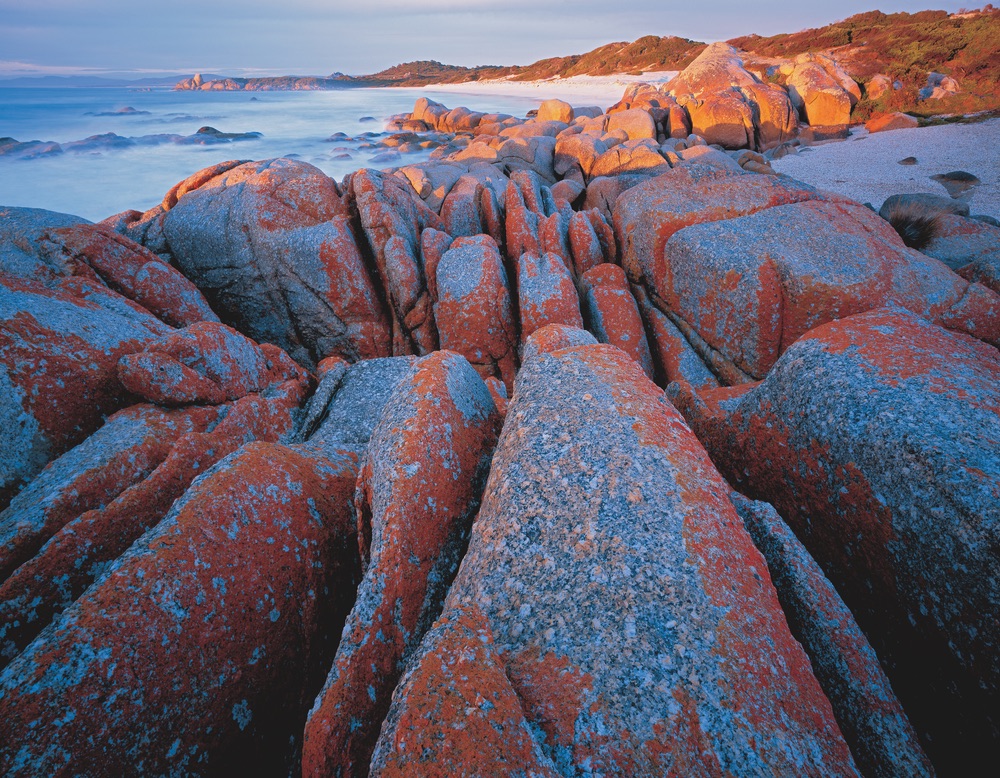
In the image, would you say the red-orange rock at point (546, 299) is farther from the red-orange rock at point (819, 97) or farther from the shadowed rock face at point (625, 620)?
the red-orange rock at point (819, 97)

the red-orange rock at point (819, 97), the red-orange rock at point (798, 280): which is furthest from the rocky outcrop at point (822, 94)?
the red-orange rock at point (798, 280)

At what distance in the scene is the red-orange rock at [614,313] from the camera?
327 inches

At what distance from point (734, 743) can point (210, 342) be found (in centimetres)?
647

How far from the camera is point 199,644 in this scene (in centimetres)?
289

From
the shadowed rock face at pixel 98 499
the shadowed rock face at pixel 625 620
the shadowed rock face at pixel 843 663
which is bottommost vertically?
the shadowed rock face at pixel 843 663

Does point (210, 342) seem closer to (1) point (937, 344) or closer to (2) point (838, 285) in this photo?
(1) point (937, 344)

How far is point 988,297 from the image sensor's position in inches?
252

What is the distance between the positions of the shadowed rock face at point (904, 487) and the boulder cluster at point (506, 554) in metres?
0.02

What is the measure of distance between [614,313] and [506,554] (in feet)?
20.9

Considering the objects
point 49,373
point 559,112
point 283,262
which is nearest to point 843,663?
point 49,373

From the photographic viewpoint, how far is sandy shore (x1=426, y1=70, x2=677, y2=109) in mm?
68438

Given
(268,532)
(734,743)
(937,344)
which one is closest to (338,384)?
(268,532)

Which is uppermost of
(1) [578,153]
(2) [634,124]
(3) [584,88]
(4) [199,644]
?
(3) [584,88]

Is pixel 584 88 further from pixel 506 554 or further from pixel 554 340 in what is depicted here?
pixel 506 554
